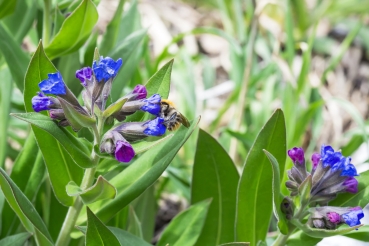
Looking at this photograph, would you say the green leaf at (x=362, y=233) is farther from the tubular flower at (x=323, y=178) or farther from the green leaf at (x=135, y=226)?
the green leaf at (x=135, y=226)

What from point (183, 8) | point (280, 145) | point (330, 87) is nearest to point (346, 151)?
point (280, 145)

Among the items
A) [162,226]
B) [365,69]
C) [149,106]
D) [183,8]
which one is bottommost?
[162,226]

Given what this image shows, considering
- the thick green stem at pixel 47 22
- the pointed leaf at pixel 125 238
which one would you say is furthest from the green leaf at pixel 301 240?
the thick green stem at pixel 47 22

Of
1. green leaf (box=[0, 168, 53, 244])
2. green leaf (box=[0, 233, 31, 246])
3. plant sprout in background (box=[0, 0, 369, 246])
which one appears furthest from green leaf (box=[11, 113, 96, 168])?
green leaf (box=[0, 233, 31, 246])

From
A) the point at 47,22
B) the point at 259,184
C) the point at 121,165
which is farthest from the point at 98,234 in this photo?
the point at 47,22

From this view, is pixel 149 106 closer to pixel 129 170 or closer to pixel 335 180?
pixel 129 170

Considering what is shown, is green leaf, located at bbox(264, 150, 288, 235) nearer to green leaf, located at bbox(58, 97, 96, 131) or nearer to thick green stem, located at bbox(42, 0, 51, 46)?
green leaf, located at bbox(58, 97, 96, 131)
